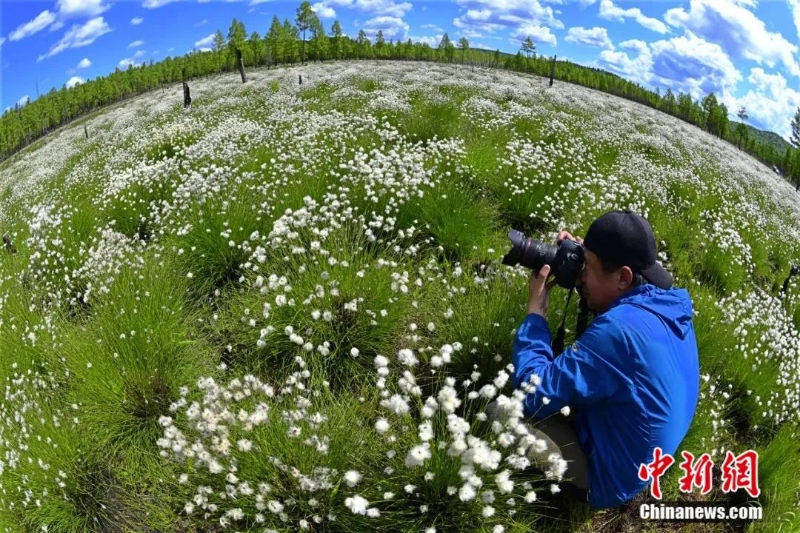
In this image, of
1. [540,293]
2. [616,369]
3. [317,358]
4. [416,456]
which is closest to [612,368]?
[616,369]

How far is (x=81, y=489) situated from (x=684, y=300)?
15.1ft

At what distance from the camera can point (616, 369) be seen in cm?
236

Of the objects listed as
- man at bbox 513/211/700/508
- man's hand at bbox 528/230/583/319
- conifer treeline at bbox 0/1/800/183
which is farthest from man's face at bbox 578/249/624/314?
conifer treeline at bbox 0/1/800/183

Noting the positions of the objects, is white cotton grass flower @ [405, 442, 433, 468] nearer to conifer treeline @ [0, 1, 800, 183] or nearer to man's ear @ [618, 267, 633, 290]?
man's ear @ [618, 267, 633, 290]

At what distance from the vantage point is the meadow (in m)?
2.53

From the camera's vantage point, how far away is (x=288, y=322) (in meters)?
3.86

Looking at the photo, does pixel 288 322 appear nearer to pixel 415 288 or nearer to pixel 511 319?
pixel 415 288

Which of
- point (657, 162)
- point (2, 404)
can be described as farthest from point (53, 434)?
point (657, 162)

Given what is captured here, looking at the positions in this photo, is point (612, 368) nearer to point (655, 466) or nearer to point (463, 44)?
point (655, 466)

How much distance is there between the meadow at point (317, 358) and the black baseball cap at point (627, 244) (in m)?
1.01

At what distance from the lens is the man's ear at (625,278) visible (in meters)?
2.77

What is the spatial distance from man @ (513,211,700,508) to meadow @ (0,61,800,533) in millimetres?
310

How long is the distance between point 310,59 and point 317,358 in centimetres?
9395

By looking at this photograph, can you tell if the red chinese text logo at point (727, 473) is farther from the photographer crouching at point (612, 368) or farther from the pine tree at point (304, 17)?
the pine tree at point (304, 17)
